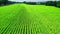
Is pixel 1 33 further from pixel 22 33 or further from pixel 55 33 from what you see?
pixel 55 33

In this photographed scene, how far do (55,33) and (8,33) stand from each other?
131 inches

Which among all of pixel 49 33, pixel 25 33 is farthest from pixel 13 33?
pixel 49 33

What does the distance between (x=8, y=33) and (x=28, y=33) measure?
4.60ft

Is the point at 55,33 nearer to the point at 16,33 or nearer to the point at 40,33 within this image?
→ the point at 40,33

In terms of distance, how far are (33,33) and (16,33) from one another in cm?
118

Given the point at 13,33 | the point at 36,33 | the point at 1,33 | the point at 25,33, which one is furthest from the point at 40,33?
the point at 1,33

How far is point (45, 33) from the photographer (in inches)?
432

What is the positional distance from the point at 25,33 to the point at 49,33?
1.72 metres

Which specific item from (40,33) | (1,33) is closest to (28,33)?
(40,33)

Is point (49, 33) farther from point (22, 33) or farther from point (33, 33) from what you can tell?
point (22, 33)

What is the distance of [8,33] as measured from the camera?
35.4 ft

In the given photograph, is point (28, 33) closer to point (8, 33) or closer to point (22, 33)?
point (22, 33)

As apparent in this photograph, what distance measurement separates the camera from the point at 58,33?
11.1 m

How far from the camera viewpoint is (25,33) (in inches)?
418
